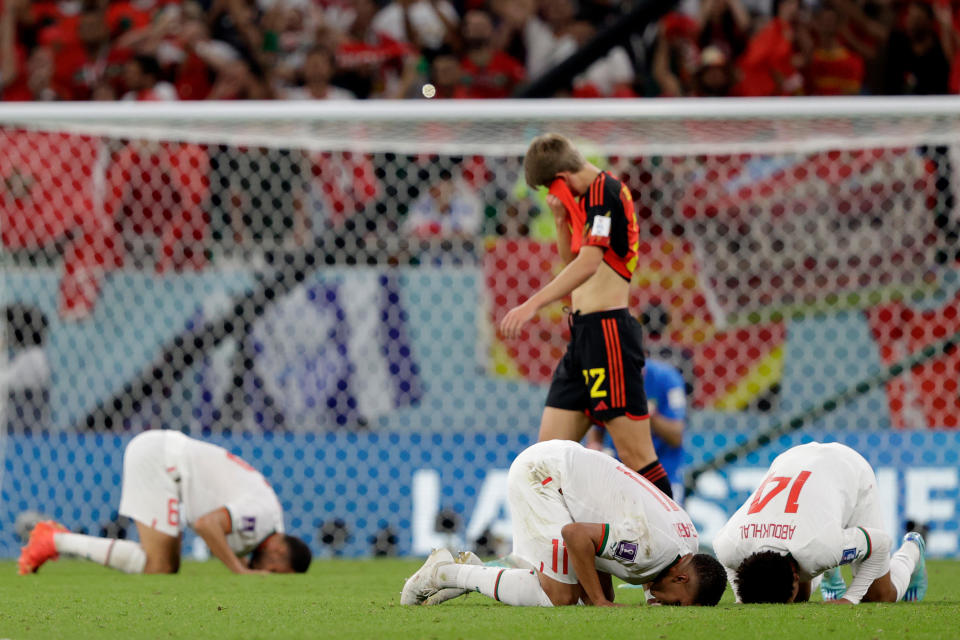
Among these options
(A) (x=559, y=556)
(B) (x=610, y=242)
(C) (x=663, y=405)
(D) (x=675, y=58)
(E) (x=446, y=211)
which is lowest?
(A) (x=559, y=556)

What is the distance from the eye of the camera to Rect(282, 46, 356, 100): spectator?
1084 centimetres

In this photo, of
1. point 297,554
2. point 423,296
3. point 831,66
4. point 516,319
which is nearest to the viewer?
point 516,319

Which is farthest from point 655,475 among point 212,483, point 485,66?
point 485,66

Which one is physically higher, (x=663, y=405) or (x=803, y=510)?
(x=663, y=405)

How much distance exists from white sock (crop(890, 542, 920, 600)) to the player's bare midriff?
155 centimetres

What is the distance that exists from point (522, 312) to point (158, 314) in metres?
4.21

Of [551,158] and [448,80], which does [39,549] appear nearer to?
[551,158]

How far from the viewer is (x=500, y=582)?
15.9ft

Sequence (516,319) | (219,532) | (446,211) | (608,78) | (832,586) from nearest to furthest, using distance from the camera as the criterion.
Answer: (832,586)
(516,319)
(219,532)
(446,211)
(608,78)

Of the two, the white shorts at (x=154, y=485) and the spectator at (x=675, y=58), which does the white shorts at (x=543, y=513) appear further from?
the spectator at (x=675, y=58)

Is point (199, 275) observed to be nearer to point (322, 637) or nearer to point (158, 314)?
point (158, 314)

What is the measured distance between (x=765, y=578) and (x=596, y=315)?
156cm

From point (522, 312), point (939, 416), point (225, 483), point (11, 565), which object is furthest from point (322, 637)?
point (939, 416)

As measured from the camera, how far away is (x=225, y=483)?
6914 mm
